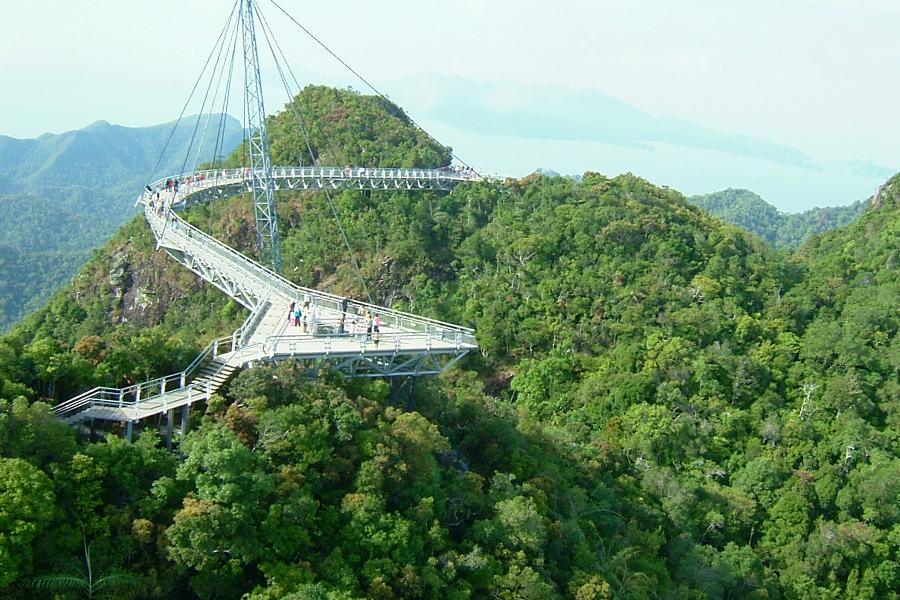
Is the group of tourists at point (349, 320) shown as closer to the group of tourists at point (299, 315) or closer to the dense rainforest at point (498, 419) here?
the group of tourists at point (299, 315)

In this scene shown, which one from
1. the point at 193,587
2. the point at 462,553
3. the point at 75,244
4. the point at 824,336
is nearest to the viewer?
the point at 193,587

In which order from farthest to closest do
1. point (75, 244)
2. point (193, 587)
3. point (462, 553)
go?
point (75, 244)
point (462, 553)
point (193, 587)

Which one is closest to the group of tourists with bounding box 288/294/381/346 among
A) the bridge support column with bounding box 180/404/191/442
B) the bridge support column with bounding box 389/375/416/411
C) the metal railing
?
the bridge support column with bounding box 389/375/416/411

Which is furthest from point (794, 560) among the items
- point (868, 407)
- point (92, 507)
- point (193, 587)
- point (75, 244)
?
point (75, 244)

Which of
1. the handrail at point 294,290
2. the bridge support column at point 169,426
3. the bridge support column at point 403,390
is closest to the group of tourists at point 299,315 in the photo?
the handrail at point 294,290

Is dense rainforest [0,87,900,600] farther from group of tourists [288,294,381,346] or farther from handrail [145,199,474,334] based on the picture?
handrail [145,199,474,334]

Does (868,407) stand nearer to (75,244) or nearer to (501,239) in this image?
(501,239)

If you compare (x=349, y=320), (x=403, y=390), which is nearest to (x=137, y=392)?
(x=349, y=320)
